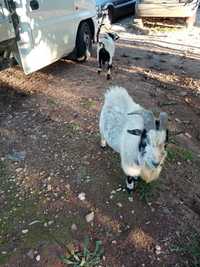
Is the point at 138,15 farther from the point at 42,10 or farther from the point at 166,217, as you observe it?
the point at 166,217

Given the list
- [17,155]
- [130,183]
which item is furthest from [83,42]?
[130,183]

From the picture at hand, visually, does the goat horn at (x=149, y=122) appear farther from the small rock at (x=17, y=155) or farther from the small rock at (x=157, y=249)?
the small rock at (x=17, y=155)

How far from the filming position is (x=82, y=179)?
177 inches

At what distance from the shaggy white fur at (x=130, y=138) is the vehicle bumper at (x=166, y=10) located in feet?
34.7

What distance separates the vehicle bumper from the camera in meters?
13.5

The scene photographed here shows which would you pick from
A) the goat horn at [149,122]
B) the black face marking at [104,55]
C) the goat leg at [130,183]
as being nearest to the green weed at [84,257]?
the goat leg at [130,183]

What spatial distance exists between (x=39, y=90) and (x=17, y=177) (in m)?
2.98

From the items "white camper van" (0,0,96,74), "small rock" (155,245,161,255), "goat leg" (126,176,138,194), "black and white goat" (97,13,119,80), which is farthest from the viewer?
"black and white goat" (97,13,119,80)

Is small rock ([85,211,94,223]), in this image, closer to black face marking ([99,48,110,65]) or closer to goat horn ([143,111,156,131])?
goat horn ([143,111,156,131])

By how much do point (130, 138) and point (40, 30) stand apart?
410cm

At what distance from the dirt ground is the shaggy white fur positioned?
49 cm

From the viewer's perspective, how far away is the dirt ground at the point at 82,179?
3.65 metres

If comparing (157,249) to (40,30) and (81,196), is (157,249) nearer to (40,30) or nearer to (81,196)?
(81,196)

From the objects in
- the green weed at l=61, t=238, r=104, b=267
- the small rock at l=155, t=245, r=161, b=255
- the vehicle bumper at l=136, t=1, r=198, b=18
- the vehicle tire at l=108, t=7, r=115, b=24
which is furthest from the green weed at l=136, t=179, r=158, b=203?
the vehicle tire at l=108, t=7, r=115, b=24
